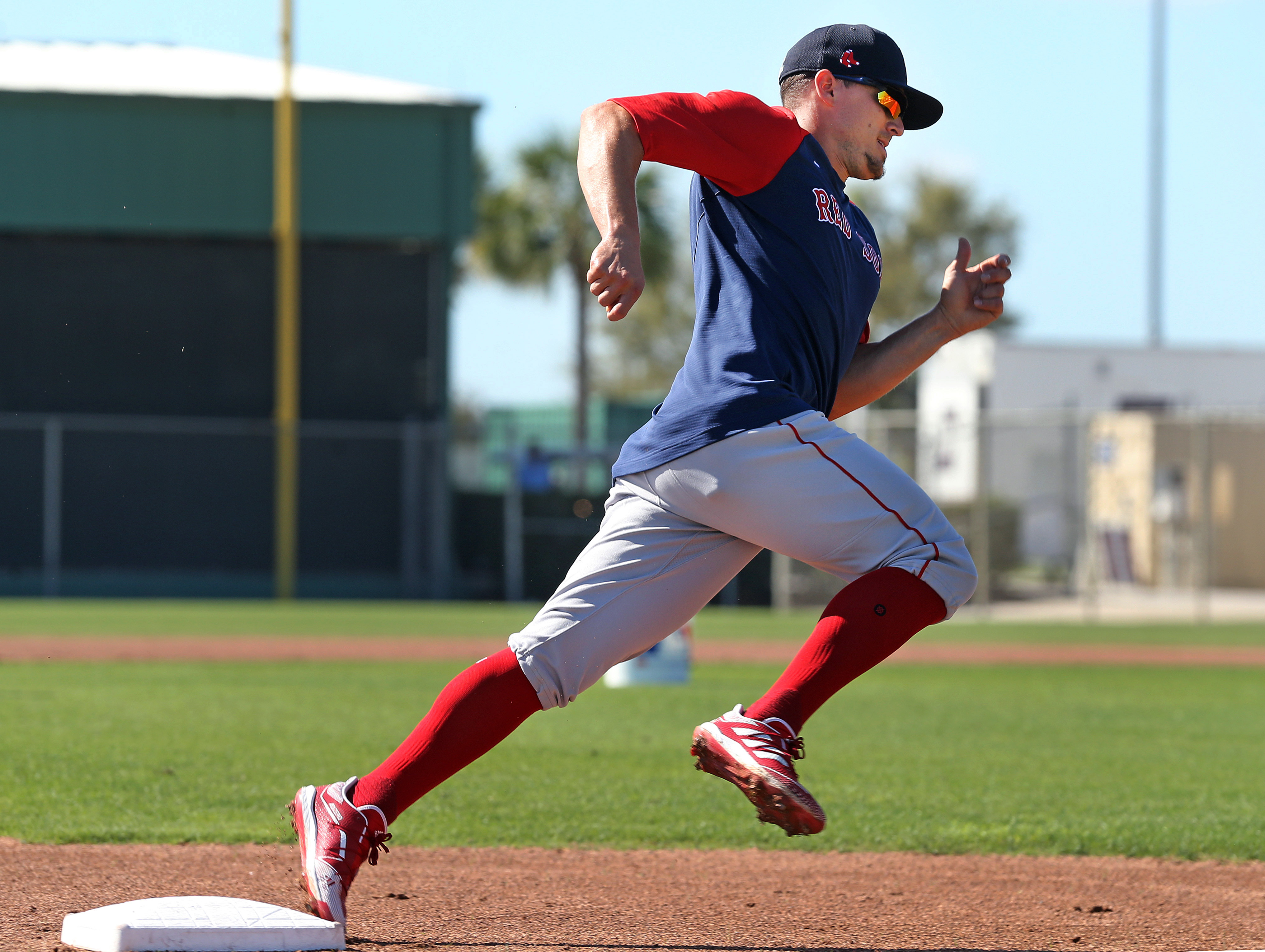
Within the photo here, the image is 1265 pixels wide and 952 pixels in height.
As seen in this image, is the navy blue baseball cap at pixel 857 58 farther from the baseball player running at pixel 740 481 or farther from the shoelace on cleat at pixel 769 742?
the shoelace on cleat at pixel 769 742

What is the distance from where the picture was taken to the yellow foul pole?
2438 centimetres

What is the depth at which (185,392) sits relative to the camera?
2578 cm

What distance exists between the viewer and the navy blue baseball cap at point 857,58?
3693 millimetres

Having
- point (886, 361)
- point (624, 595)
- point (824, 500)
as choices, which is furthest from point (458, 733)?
point (886, 361)

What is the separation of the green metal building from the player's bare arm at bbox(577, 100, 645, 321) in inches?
845

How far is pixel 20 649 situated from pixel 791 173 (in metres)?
12.0

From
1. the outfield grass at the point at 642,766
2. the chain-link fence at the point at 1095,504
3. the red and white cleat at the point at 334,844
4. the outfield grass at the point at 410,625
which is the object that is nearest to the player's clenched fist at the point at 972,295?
the red and white cleat at the point at 334,844

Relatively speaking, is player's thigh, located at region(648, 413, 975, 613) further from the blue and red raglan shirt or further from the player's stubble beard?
the player's stubble beard

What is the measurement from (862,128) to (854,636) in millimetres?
1208

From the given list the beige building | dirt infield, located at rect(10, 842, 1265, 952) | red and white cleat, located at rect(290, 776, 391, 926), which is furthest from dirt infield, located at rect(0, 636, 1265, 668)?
the beige building

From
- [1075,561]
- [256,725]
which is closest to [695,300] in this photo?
[256,725]

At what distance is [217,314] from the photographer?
84.4 feet

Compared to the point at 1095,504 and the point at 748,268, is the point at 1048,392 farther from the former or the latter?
the point at 748,268

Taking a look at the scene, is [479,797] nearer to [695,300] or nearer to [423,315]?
[695,300]
